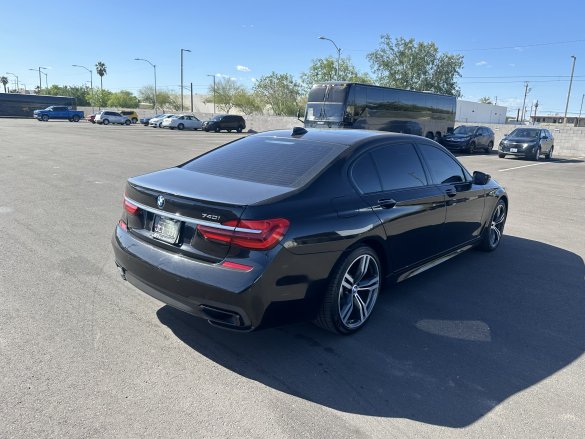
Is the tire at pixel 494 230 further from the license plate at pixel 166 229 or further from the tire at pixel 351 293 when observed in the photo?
the license plate at pixel 166 229

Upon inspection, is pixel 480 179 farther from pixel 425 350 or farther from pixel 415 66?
pixel 415 66

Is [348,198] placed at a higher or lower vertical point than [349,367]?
higher

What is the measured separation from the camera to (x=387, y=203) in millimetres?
3803

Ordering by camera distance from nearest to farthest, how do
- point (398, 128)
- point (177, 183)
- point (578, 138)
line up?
point (177, 183), point (398, 128), point (578, 138)

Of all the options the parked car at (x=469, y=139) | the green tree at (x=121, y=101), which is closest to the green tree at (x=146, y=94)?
the green tree at (x=121, y=101)

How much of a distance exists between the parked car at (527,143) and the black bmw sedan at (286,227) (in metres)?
20.1

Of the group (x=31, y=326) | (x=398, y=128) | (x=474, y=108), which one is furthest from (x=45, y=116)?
(x=474, y=108)

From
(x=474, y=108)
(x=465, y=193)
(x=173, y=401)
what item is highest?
(x=474, y=108)

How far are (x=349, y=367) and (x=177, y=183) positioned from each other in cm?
186

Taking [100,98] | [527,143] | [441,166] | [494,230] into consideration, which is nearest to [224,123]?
[527,143]

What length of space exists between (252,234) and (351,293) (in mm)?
1127

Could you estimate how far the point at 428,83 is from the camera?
217 ft

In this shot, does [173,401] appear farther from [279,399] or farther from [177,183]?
[177,183]

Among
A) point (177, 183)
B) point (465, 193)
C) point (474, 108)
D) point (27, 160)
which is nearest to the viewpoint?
point (177, 183)
